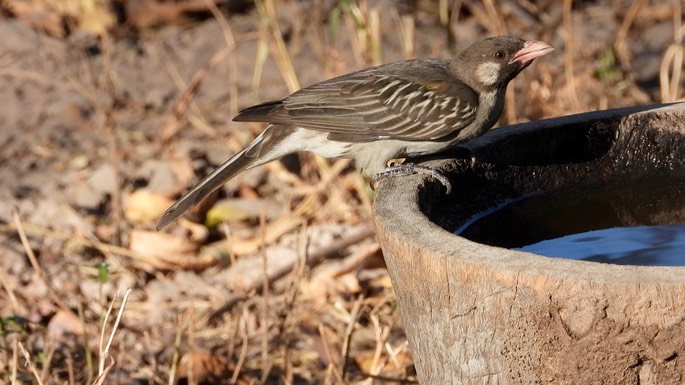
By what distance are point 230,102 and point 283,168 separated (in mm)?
1058

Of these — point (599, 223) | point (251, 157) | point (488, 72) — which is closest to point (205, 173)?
point (251, 157)

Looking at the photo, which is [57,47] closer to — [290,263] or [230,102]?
[230,102]

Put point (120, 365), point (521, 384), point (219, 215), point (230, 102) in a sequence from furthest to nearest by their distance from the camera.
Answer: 1. point (230, 102)
2. point (219, 215)
3. point (120, 365)
4. point (521, 384)

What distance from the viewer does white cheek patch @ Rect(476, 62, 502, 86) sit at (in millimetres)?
4359

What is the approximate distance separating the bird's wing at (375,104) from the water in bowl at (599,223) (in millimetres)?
612

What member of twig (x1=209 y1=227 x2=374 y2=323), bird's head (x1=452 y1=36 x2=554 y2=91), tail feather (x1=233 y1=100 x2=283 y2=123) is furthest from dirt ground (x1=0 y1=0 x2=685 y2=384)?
bird's head (x1=452 y1=36 x2=554 y2=91)

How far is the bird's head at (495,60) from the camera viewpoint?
4.36 m

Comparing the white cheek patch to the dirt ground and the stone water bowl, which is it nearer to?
the dirt ground

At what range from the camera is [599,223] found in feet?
11.6

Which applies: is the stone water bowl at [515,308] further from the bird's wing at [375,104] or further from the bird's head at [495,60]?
the bird's head at [495,60]

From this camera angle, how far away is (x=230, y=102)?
7.35m

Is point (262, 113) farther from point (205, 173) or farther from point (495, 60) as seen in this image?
point (205, 173)

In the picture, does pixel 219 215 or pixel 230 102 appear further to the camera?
pixel 230 102

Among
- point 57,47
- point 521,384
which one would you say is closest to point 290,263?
point 521,384
